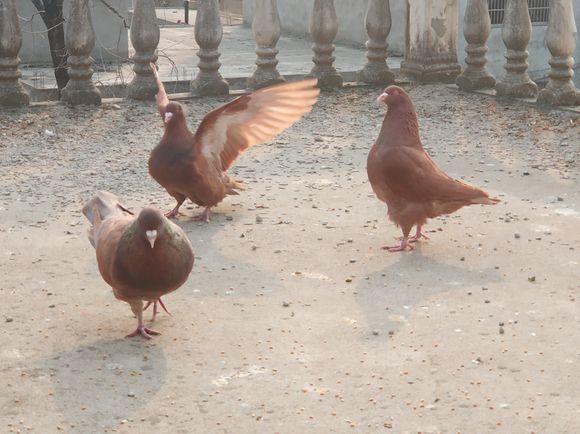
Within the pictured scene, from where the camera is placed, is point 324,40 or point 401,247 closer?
point 401,247

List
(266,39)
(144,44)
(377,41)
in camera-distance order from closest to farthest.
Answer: (144,44)
(266,39)
(377,41)

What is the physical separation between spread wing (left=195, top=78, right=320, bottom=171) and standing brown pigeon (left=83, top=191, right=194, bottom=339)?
178cm

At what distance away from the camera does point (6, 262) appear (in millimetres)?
6148

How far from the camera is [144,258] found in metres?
4.80

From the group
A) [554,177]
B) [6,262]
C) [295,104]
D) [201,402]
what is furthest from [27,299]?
[554,177]

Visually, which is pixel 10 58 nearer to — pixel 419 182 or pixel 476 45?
pixel 476 45

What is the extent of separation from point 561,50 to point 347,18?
6.97 meters

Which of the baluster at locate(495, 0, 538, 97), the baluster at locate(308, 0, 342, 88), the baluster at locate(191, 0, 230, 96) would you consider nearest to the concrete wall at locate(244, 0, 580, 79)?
the baluster at locate(308, 0, 342, 88)

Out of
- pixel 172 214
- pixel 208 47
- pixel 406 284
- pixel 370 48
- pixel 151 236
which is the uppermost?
pixel 208 47

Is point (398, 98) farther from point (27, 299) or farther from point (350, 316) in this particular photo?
point (27, 299)

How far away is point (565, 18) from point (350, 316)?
5.34 metres

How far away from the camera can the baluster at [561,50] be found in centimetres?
981

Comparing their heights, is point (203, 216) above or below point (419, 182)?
below

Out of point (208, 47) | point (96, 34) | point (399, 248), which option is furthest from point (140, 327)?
point (96, 34)
